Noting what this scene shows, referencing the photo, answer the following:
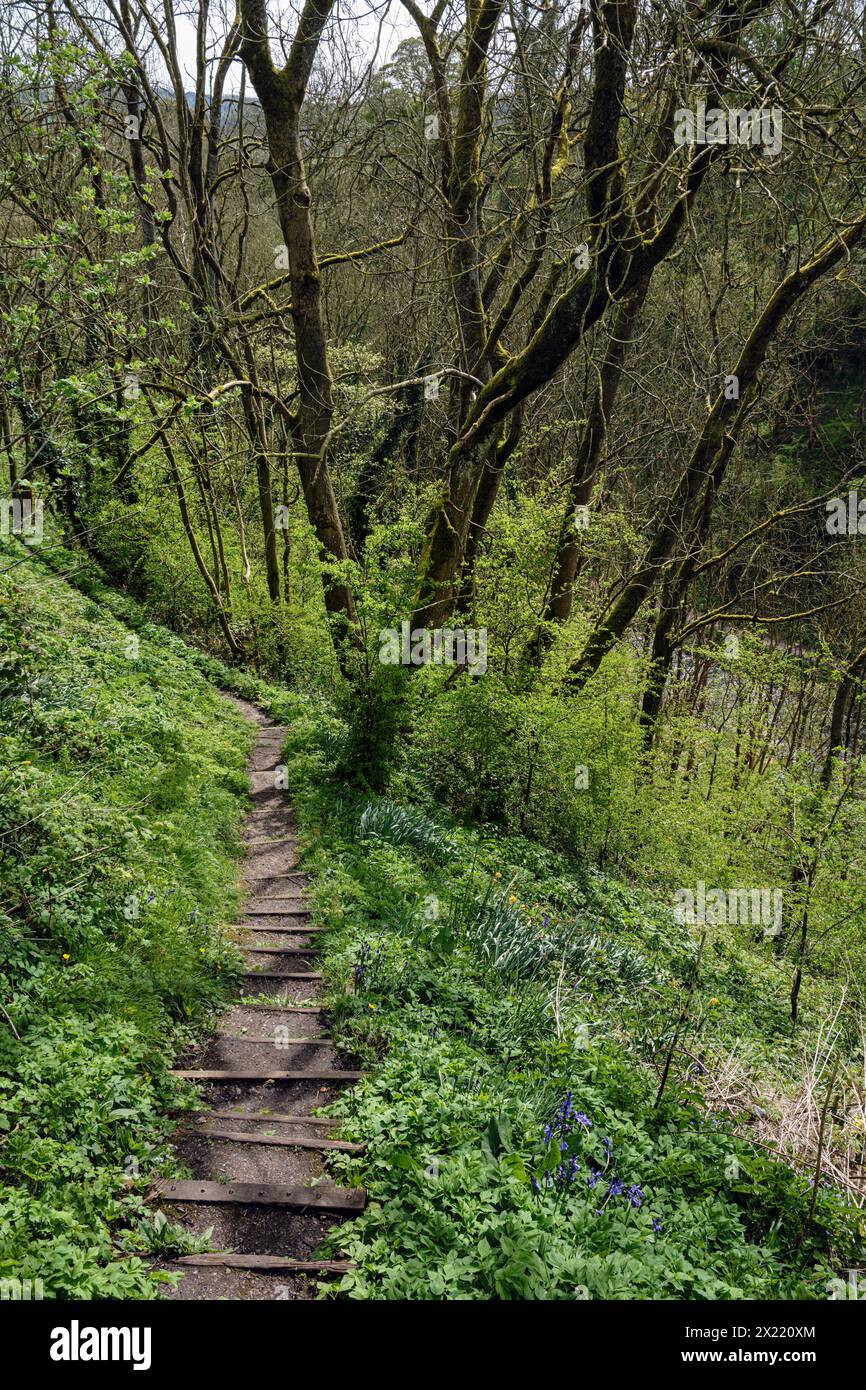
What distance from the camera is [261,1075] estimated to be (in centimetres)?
430

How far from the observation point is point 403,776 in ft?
30.8

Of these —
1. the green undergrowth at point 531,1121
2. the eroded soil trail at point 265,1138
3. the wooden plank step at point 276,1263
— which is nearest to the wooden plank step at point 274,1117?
the eroded soil trail at point 265,1138

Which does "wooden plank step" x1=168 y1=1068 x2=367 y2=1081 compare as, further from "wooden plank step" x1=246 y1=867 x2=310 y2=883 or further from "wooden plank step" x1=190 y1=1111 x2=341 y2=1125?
"wooden plank step" x1=246 y1=867 x2=310 y2=883

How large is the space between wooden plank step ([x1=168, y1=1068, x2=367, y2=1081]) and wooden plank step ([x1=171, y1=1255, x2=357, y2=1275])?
3.53 feet

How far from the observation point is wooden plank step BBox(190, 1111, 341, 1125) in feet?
13.0

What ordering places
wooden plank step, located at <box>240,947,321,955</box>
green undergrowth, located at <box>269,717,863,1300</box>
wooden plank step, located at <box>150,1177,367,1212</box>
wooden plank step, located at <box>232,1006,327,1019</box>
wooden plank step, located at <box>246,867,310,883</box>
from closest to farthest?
1. green undergrowth, located at <box>269,717,863,1300</box>
2. wooden plank step, located at <box>150,1177,367,1212</box>
3. wooden plank step, located at <box>232,1006,327,1019</box>
4. wooden plank step, located at <box>240,947,321,955</box>
5. wooden plank step, located at <box>246,867,310,883</box>

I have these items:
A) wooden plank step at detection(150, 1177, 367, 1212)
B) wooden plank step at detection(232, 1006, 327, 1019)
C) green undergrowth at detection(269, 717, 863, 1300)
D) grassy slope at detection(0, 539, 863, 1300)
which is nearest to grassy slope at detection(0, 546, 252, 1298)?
grassy slope at detection(0, 539, 863, 1300)

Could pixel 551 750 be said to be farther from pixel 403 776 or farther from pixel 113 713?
pixel 113 713

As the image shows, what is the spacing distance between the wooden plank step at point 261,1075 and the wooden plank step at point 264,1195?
0.72 m

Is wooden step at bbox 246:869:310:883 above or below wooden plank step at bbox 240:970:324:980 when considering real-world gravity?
above

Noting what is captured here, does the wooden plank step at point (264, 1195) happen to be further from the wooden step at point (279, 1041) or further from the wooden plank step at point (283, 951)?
the wooden plank step at point (283, 951)

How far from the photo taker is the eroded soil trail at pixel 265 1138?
3150 millimetres

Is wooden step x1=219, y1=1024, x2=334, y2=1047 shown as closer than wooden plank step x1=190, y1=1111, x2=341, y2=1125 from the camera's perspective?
No
